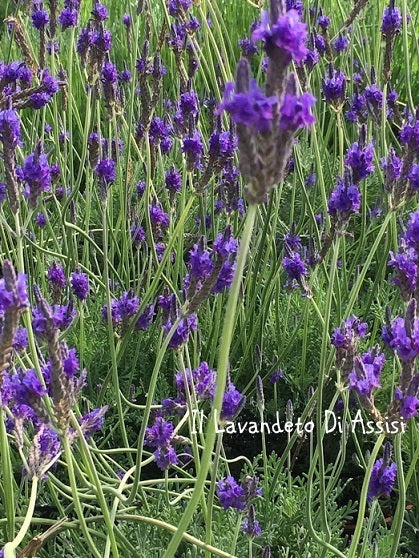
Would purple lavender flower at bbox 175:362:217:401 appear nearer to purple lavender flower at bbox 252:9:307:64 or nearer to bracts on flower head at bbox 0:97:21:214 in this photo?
bracts on flower head at bbox 0:97:21:214

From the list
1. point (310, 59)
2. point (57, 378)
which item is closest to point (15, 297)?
point (57, 378)

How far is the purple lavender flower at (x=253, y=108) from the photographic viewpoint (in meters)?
0.64

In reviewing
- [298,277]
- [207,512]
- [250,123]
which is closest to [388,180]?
[298,277]

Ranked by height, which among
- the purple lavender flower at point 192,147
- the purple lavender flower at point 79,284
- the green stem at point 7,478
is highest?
the purple lavender flower at point 192,147

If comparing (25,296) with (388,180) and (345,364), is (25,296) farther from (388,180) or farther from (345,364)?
(388,180)

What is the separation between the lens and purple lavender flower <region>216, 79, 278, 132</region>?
A: 641 millimetres

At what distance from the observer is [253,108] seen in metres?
0.65

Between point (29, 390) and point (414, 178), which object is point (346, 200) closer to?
point (414, 178)

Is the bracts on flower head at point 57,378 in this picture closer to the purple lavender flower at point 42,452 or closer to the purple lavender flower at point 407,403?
the purple lavender flower at point 42,452

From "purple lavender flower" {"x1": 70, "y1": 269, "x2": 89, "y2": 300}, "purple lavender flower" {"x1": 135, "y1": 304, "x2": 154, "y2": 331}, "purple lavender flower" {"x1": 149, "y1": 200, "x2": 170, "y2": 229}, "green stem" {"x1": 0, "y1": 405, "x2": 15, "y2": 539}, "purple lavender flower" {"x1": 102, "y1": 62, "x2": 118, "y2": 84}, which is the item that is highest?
"purple lavender flower" {"x1": 102, "y1": 62, "x2": 118, "y2": 84}

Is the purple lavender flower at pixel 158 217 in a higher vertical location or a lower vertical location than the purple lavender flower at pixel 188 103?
lower

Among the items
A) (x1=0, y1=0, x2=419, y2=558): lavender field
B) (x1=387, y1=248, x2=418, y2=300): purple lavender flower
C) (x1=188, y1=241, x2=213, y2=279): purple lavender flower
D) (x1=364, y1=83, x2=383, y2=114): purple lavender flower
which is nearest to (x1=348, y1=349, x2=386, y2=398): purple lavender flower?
(x1=0, y1=0, x2=419, y2=558): lavender field

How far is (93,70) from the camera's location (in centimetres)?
181

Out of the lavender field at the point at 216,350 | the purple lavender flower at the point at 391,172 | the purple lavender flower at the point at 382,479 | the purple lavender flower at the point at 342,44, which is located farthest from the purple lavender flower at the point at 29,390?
the purple lavender flower at the point at 342,44
